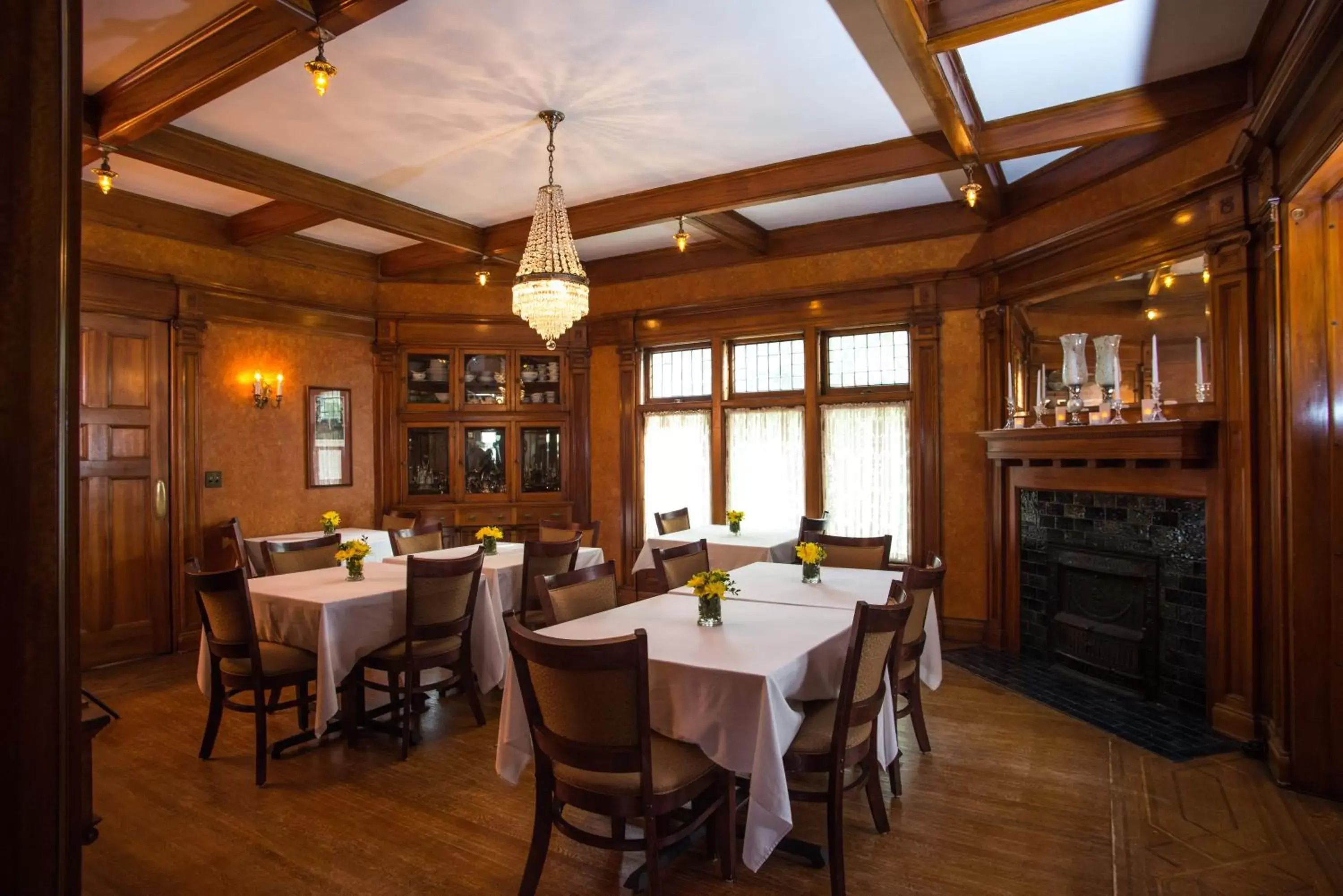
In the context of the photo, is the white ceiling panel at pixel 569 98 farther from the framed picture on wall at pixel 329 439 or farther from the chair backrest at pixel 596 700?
the chair backrest at pixel 596 700

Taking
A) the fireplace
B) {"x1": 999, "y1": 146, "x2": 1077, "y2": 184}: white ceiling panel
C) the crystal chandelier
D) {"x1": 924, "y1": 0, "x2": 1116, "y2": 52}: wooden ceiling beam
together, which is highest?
{"x1": 999, "y1": 146, "x2": 1077, "y2": 184}: white ceiling panel

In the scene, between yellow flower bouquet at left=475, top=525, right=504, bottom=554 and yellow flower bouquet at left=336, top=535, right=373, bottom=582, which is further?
yellow flower bouquet at left=475, top=525, right=504, bottom=554

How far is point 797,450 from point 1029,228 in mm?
2623

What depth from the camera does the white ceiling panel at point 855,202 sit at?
5.81 meters

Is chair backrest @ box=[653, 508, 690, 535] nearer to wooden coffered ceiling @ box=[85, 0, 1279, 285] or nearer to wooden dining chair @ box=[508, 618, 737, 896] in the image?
wooden coffered ceiling @ box=[85, 0, 1279, 285]

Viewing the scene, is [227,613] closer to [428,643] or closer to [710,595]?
[428,643]

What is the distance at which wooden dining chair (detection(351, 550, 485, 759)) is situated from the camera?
12.8 ft

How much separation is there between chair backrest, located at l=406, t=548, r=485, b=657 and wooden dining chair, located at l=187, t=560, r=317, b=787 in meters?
0.52

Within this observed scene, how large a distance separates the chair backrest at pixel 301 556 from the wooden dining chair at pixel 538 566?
3.96 ft

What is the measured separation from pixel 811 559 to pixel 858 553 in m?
0.86

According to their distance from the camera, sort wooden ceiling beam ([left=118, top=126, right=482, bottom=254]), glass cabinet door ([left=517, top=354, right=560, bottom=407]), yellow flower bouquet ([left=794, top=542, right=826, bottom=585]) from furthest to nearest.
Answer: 1. glass cabinet door ([left=517, top=354, right=560, bottom=407])
2. wooden ceiling beam ([left=118, top=126, right=482, bottom=254])
3. yellow flower bouquet ([left=794, top=542, right=826, bottom=585])

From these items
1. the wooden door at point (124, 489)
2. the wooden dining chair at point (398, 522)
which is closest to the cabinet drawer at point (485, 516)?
the wooden dining chair at point (398, 522)

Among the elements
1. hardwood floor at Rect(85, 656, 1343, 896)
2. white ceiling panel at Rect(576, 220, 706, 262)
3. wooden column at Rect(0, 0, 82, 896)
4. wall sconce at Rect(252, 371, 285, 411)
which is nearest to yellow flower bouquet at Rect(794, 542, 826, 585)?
hardwood floor at Rect(85, 656, 1343, 896)

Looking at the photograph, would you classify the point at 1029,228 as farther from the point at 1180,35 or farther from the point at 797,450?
the point at 797,450
